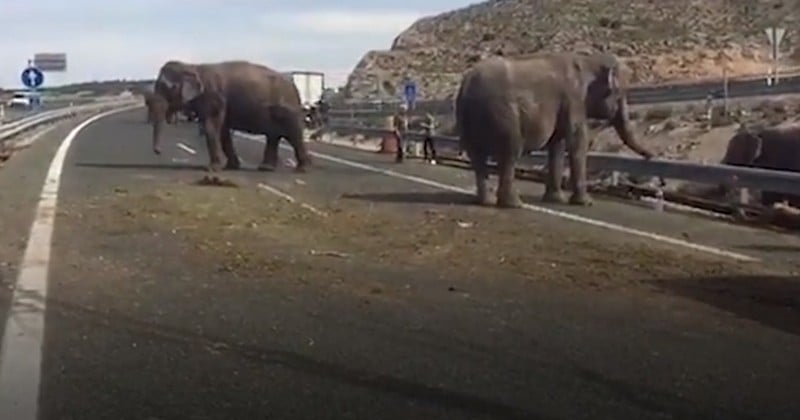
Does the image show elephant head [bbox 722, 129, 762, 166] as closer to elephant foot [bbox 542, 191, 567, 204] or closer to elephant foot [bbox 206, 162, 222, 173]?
Result: elephant foot [bbox 542, 191, 567, 204]

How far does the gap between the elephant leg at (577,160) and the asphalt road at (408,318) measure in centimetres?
214

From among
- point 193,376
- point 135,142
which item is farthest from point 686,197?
point 135,142

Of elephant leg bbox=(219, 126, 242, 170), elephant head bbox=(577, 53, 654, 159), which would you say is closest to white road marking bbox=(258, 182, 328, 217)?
elephant head bbox=(577, 53, 654, 159)

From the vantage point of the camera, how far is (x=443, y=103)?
5866 centimetres

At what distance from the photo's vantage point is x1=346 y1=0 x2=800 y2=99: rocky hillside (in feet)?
297

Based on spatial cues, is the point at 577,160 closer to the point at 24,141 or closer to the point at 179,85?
the point at 179,85

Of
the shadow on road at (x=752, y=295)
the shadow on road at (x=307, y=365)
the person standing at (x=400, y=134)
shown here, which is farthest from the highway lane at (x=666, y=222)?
the person standing at (x=400, y=134)

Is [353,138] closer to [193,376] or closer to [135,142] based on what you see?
[135,142]

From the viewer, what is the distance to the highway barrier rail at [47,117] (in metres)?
48.2

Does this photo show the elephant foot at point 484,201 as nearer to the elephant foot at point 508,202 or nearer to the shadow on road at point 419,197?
the shadow on road at point 419,197

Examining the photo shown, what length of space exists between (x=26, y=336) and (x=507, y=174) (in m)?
12.3

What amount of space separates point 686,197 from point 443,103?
3545 centimetres

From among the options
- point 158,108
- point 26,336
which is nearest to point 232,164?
point 158,108

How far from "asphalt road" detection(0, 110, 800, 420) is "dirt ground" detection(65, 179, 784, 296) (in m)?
0.05
